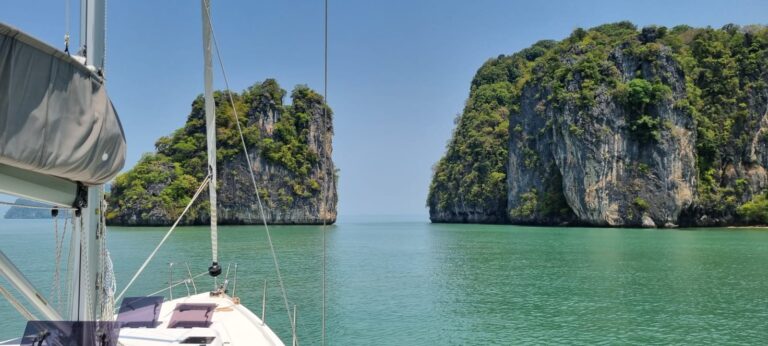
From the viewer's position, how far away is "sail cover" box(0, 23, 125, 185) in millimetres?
2811

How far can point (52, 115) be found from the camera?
307 centimetres

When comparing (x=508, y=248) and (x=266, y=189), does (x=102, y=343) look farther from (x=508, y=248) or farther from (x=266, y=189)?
(x=266, y=189)

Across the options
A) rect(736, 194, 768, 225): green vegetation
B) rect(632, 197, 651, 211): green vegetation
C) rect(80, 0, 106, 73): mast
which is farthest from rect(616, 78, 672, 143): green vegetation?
rect(80, 0, 106, 73): mast

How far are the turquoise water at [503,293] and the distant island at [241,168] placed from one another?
121ft

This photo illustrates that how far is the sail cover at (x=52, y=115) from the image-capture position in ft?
9.22

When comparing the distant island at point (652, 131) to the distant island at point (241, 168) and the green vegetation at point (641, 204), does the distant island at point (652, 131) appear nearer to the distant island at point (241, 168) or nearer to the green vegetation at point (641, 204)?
the green vegetation at point (641, 204)

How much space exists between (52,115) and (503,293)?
15425mm

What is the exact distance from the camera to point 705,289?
55.6ft

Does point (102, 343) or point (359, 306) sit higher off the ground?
point (102, 343)

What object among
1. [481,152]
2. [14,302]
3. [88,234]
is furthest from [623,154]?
[14,302]

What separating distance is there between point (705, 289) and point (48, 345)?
18.3m

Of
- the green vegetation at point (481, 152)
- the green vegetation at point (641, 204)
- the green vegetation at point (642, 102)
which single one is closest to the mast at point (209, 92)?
the green vegetation at point (641, 204)

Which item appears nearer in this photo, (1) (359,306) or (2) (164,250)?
(1) (359,306)

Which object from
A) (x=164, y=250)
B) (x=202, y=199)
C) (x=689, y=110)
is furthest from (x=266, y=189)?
(x=689, y=110)
